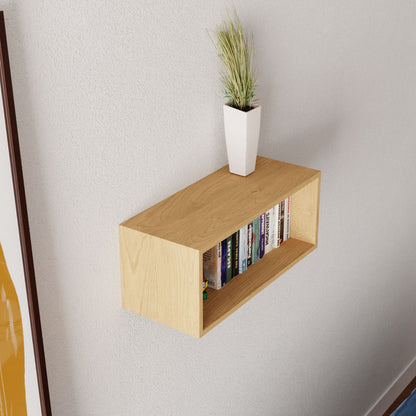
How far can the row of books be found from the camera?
1464mm

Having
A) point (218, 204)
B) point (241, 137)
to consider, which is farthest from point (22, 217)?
point (241, 137)

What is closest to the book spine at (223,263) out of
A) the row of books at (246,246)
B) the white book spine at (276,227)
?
the row of books at (246,246)

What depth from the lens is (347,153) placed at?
2.17 m

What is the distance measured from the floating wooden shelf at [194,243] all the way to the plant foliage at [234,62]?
21cm

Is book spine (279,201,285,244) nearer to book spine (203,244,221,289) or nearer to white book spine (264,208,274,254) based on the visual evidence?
white book spine (264,208,274,254)

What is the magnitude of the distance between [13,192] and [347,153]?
4.65ft

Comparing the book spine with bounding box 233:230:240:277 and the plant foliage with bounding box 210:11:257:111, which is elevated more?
the plant foliage with bounding box 210:11:257:111

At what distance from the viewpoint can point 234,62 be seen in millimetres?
1423

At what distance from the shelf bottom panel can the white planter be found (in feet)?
0.87

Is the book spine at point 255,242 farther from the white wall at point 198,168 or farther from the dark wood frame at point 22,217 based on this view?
the dark wood frame at point 22,217

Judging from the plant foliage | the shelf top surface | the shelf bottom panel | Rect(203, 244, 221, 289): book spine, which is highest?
the plant foliage

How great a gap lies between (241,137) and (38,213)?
55cm

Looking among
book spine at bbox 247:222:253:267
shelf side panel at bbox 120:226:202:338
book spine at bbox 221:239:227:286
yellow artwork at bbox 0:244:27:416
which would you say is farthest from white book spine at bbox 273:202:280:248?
yellow artwork at bbox 0:244:27:416

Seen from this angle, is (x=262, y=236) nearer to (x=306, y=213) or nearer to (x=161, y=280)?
(x=306, y=213)
